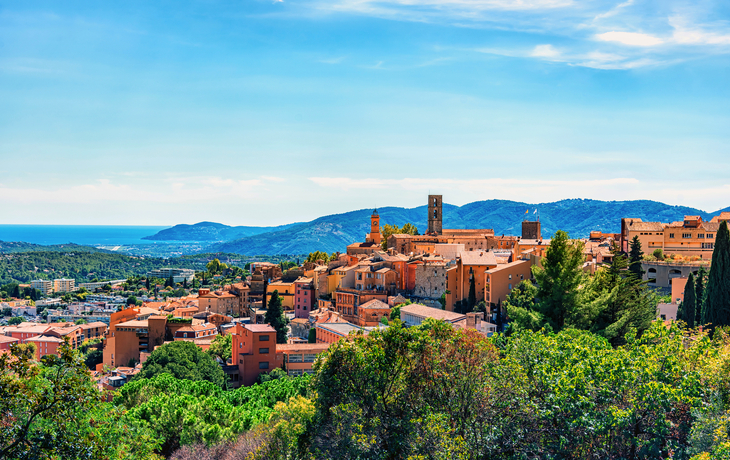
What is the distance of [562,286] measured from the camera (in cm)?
2284

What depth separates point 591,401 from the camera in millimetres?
13727

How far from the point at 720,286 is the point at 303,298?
45.8 m

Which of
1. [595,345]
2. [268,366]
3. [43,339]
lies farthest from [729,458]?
[43,339]

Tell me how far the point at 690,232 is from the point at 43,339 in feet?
235

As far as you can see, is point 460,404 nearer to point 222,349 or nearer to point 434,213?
point 222,349

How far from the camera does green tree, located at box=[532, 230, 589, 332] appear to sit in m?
22.8

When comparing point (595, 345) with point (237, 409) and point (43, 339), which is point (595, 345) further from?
point (43, 339)

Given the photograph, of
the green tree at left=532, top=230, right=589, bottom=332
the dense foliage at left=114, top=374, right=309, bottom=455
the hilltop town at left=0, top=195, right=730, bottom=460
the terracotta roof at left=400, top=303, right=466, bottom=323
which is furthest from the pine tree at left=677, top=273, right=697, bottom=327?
the dense foliage at left=114, top=374, right=309, bottom=455

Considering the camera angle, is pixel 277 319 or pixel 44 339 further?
pixel 44 339

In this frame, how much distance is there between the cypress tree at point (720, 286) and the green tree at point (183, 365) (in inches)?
1123

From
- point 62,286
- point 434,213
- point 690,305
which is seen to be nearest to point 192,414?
point 690,305

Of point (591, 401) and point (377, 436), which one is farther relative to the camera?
point (377, 436)

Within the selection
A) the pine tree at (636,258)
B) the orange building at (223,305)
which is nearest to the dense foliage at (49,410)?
the pine tree at (636,258)

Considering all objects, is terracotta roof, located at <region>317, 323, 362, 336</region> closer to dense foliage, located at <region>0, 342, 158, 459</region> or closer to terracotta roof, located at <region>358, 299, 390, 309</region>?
terracotta roof, located at <region>358, 299, 390, 309</region>
